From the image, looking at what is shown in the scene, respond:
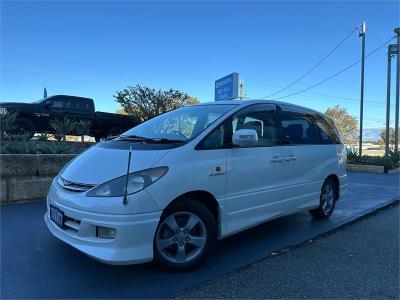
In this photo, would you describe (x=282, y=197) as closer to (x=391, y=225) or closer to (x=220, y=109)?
(x=220, y=109)

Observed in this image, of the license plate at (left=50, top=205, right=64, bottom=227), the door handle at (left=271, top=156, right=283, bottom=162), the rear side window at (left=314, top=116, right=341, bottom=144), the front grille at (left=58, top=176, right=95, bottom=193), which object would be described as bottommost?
the license plate at (left=50, top=205, right=64, bottom=227)

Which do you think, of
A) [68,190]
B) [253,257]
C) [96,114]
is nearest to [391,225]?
[253,257]

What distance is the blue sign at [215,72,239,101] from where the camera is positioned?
49.0 ft

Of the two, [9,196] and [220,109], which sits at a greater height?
[220,109]

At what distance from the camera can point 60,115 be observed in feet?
46.0

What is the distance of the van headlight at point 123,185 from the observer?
136 inches

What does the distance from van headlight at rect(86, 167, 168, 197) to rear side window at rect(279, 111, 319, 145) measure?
7.44 feet

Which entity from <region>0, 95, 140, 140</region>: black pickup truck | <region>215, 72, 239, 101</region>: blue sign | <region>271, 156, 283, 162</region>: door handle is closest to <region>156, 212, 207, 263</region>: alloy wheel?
<region>271, 156, 283, 162</region>: door handle

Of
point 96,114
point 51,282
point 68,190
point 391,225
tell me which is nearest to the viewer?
point 51,282

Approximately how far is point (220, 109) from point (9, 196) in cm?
382

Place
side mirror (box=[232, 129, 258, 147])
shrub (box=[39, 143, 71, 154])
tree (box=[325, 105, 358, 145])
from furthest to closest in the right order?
tree (box=[325, 105, 358, 145])
shrub (box=[39, 143, 71, 154])
side mirror (box=[232, 129, 258, 147])

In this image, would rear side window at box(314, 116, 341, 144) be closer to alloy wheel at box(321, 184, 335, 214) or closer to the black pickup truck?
alloy wheel at box(321, 184, 335, 214)

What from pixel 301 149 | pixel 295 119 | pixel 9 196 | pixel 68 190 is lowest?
pixel 9 196

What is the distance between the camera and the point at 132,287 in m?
3.52
